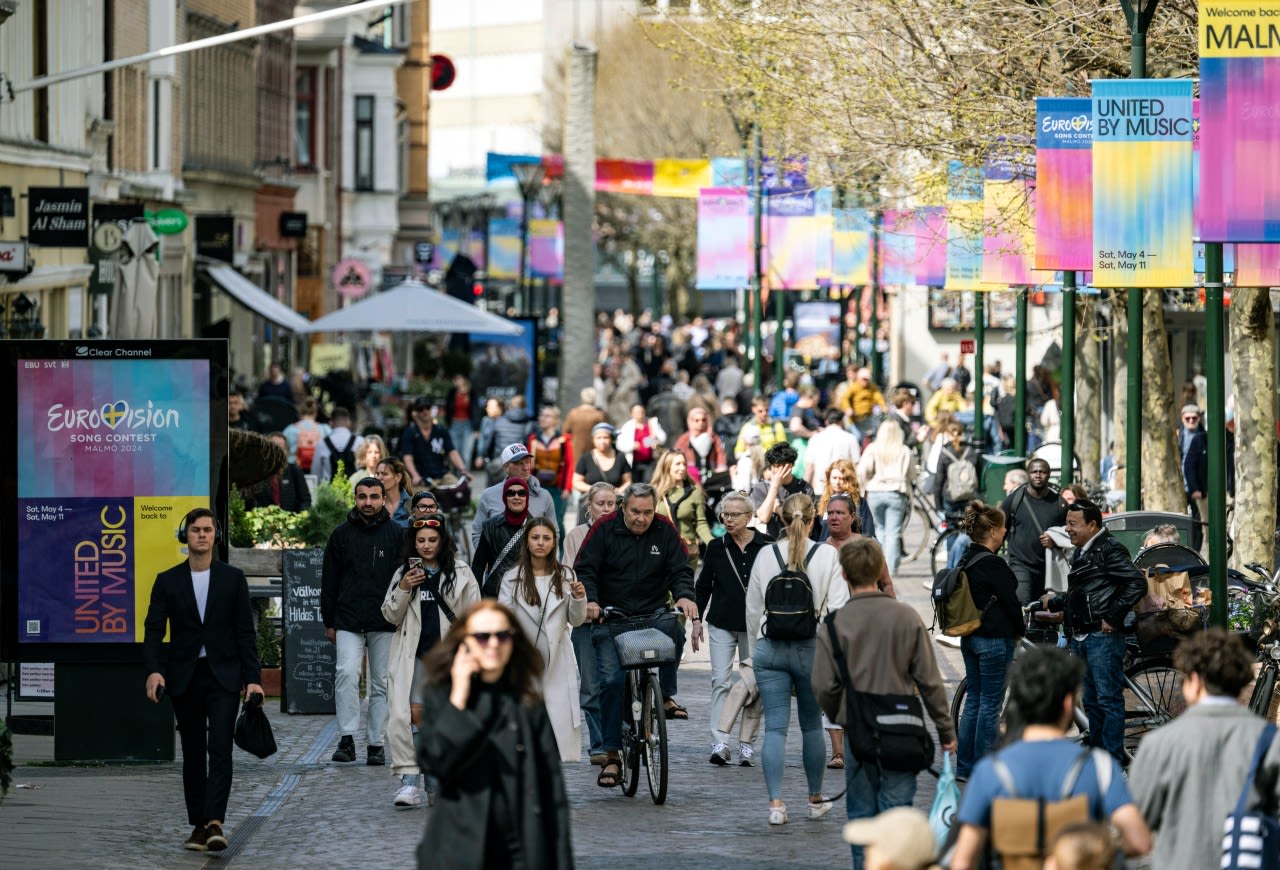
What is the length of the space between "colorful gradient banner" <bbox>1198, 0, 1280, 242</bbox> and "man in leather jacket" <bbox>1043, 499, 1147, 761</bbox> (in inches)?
70.7

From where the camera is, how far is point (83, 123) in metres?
31.2

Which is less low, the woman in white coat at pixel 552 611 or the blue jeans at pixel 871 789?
the woman in white coat at pixel 552 611

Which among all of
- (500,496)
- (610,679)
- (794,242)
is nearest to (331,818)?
(610,679)

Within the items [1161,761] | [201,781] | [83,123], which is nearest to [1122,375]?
[83,123]

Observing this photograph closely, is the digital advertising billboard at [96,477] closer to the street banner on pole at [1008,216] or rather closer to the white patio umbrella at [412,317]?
the street banner on pole at [1008,216]

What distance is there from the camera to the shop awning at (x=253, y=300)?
125 feet

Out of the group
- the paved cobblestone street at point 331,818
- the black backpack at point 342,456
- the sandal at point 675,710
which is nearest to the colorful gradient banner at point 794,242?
the black backpack at point 342,456

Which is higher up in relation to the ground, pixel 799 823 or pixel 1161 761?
pixel 1161 761

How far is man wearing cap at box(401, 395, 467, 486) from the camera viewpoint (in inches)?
963

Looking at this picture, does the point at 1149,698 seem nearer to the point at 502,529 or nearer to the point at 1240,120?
the point at 1240,120

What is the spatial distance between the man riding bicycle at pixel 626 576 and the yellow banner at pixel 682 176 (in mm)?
24717

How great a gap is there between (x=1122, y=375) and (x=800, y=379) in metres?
7.03

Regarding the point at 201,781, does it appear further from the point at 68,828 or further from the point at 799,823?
the point at 799,823

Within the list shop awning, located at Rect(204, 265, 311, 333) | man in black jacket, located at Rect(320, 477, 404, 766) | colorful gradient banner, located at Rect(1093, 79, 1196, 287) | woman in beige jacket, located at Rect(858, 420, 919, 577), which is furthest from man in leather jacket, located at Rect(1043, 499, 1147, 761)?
shop awning, located at Rect(204, 265, 311, 333)
